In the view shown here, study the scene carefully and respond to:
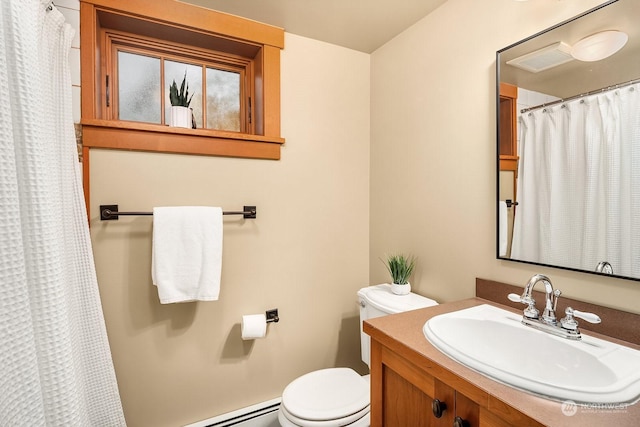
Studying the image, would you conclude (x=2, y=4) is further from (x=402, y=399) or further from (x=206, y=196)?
(x=402, y=399)

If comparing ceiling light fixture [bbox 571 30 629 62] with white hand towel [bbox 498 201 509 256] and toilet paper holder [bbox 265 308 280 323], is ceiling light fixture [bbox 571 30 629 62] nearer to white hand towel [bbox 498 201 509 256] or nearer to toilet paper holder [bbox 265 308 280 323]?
white hand towel [bbox 498 201 509 256]

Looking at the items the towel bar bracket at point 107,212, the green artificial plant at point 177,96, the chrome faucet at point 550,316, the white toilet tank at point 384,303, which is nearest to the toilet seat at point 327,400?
the white toilet tank at point 384,303

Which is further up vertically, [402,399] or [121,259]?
[121,259]

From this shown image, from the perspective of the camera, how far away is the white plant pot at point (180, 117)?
60.1 inches

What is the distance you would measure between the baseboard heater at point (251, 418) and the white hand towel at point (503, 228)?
1442 mm

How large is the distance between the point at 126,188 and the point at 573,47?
1.86 m

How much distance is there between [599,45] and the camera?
98 centimetres

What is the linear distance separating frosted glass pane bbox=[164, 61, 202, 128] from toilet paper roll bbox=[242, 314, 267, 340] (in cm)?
108

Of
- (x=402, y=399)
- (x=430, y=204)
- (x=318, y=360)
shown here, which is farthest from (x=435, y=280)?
(x=318, y=360)

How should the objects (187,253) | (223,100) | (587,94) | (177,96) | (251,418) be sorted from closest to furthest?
(587,94) < (187,253) < (177,96) < (251,418) < (223,100)

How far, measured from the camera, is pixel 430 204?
1.58 metres

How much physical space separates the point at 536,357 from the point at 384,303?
0.65m

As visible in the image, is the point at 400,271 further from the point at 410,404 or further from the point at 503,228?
the point at 410,404

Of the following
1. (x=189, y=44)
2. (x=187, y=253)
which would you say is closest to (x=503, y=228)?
(x=187, y=253)
